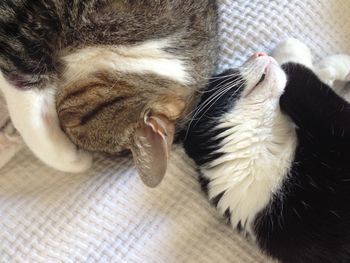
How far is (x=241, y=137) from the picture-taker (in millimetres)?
1269

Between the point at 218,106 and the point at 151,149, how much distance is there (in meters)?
0.30

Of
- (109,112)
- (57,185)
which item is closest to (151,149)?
(109,112)

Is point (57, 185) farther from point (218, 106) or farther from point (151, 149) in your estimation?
point (218, 106)

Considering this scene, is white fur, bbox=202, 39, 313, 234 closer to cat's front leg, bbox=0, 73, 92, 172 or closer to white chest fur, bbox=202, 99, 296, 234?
white chest fur, bbox=202, 99, 296, 234

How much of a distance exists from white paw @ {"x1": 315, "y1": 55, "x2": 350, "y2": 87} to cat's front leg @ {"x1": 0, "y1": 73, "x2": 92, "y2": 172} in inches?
28.1

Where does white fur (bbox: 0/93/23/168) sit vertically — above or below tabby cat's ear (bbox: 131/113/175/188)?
below

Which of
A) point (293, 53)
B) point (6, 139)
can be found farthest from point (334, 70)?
point (6, 139)

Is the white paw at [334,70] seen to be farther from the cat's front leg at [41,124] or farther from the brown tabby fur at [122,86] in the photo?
the cat's front leg at [41,124]

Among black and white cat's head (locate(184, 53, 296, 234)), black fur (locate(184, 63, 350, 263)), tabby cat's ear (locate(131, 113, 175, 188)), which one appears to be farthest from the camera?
black and white cat's head (locate(184, 53, 296, 234))

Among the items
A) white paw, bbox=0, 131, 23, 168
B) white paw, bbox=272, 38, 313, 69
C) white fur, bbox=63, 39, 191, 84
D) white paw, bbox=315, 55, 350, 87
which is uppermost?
white fur, bbox=63, 39, 191, 84

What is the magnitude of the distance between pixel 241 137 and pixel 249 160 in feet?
0.21

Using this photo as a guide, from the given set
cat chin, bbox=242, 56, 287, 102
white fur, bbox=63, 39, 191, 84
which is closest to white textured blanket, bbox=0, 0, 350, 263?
cat chin, bbox=242, 56, 287, 102

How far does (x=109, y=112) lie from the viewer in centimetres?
111

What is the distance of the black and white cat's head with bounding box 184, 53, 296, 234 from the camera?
4.12 feet
